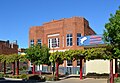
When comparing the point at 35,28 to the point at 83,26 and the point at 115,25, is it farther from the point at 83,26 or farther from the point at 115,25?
the point at 115,25

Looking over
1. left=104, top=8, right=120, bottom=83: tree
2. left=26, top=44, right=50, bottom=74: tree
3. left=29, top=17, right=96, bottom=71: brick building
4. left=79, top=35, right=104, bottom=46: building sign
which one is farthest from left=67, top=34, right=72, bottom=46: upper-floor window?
left=104, top=8, right=120, bottom=83: tree

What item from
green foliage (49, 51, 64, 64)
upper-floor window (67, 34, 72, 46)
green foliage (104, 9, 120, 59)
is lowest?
green foliage (49, 51, 64, 64)

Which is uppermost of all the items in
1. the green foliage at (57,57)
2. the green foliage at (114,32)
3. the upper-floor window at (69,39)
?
the upper-floor window at (69,39)

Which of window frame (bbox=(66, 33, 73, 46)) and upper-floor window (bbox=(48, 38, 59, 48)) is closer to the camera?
window frame (bbox=(66, 33, 73, 46))

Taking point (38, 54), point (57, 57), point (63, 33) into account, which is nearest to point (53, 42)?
point (63, 33)

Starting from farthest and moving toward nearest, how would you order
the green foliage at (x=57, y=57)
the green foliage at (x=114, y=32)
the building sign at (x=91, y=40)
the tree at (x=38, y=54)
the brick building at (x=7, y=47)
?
the brick building at (x=7, y=47) → the building sign at (x=91, y=40) → the tree at (x=38, y=54) → the green foliage at (x=57, y=57) → the green foliage at (x=114, y=32)

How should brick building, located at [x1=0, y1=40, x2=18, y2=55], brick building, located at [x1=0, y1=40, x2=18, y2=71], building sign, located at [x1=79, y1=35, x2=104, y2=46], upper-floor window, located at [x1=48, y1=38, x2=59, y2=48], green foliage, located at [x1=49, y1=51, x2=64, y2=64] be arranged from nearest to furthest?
1. green foliage, located at [x1=49, y1=51, x2=64, y2=64]
2. building sign, located at [x1=79, y1=35, x2=104, y2=46]
3. upper-floor window, located at [x1=48, y1=38, x2=59, y2=48]
4. brick building, located at [x1=0, y1=40, x2=18, y2=71]
5. brick building, located at [x1=0, y1=40, x2=18, y2=55]

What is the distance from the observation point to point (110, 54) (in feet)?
85.0

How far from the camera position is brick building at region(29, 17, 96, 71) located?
2254 inches

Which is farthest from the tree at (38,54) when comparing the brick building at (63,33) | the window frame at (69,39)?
the window frame at (69,39)

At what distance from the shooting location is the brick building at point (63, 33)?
57.3m

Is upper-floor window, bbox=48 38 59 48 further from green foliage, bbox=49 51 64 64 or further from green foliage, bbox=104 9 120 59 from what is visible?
green foliage, bbox=104 9 120 59

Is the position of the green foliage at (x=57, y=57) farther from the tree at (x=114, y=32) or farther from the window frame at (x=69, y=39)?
the tree at (x=114, y=32)

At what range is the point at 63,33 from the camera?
5953 centimetres
